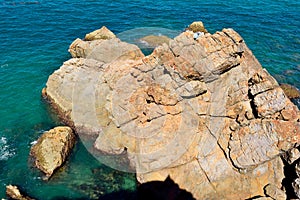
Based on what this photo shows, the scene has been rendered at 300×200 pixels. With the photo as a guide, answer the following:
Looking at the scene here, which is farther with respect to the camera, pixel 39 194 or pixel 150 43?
pixel 150 43

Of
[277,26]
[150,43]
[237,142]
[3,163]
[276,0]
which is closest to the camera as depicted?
[237,142]

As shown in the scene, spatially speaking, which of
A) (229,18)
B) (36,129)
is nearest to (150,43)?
(229,18)

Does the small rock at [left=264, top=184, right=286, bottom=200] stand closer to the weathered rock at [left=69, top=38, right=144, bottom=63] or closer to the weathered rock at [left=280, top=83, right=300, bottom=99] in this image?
the weathered rock at [left=280, top=83, right=300, bottom=99]

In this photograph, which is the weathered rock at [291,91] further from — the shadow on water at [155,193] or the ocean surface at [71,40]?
the shadow on water at [155,193]

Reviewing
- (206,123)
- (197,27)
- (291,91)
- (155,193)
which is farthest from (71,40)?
(291,91)

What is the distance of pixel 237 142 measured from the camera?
1501 inches

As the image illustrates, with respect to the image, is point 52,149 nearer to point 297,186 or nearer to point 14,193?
point 14,193

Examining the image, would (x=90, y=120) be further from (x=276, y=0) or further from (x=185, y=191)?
(x=276, y=0)

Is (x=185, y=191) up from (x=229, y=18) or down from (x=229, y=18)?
down

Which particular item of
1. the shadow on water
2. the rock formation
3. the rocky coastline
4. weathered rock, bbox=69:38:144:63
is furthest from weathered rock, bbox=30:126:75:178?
weathered rock, bbox=69:38:144:63

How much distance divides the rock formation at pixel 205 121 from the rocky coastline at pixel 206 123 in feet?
0.37

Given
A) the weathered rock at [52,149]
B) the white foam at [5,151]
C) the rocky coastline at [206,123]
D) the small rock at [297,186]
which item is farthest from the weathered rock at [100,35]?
the small rock at [297,186]

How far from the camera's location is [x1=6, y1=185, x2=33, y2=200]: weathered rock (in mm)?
39031

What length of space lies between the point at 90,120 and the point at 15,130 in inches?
440
